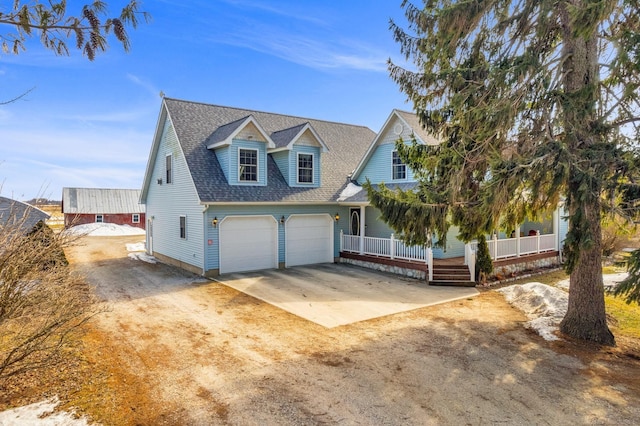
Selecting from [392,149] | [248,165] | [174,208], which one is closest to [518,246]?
[392,149]

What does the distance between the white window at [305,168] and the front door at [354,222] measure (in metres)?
2.76

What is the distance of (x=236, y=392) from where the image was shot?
579cm

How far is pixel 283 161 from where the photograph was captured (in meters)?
18.0

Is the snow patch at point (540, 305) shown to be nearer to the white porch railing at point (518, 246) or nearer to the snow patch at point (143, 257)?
the white porch railing at point (518, 246)

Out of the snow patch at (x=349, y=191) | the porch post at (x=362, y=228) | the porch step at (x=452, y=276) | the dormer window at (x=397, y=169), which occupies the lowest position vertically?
the porch step at (x=452, y=276)

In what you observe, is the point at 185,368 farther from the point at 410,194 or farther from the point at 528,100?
the point at 528,100

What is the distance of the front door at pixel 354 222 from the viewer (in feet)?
62.2

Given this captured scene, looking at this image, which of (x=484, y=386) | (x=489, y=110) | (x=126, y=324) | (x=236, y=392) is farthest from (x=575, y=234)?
(x=126, y=324)

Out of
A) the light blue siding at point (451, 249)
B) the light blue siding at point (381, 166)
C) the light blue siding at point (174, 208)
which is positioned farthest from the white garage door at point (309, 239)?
the light blue siding at point (451, 249)

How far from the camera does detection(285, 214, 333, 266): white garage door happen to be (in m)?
17.3

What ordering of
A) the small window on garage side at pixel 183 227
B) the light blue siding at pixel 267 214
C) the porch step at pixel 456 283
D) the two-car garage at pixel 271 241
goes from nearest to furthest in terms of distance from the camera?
the porch step at pixel 456 283 < the light blue siding at pixel 267 214 < the two-car garage at pixel 271 241 < the small window on garage side at pixel 183 227

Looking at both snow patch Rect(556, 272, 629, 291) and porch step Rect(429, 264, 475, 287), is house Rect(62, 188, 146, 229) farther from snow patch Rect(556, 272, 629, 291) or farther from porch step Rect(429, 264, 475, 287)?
snow patch Rect(556, 272, 629, 291)

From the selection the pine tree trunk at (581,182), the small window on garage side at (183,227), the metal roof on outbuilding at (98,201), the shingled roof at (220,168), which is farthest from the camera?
the metal roof on outbuilding at (98,201)

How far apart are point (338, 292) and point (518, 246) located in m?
9.33
